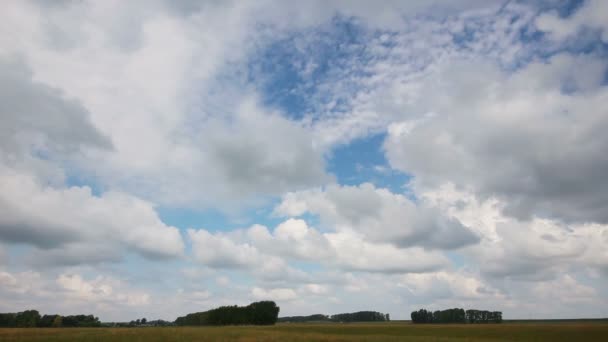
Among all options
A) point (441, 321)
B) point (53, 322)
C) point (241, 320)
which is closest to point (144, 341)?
point (241, 320)

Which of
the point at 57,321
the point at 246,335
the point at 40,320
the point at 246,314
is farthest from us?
the point at 246,314

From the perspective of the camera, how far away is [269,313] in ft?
479

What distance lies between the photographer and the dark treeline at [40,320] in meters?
136

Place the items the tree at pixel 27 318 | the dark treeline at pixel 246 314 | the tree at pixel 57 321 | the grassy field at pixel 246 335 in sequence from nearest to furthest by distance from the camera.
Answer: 1. the grassy field at pixel 246 335
2. the tree at pixel 57 321
3. the tree at pixel 27 318
4. the dark treeline at pixel 246 314

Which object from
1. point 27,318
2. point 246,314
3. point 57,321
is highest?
point 246,314

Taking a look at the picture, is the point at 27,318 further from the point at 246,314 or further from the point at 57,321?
the point at 246,314

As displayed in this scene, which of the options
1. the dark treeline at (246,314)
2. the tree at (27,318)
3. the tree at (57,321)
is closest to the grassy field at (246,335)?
the tree at (57,321)

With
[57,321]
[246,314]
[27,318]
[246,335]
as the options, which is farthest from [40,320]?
[246,335]

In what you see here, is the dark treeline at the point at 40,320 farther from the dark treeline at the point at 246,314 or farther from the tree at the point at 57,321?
the dark treeline at the point at 246,314

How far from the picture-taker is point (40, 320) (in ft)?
463

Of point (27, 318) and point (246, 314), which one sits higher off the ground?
point (246, 314)

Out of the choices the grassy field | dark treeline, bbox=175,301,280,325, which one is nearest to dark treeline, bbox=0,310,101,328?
dark treeline, bbox=175,301,280,325

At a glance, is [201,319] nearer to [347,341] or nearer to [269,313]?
[269,313]

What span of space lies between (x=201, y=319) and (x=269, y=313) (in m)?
33.7
